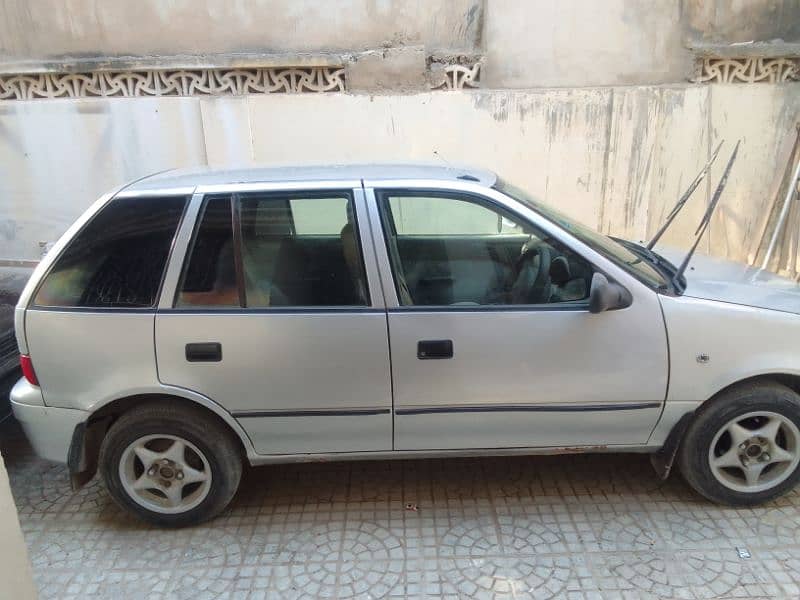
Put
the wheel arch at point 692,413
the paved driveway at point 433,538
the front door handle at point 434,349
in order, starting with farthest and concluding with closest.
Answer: the wheel arch at point 692,413 → the front door handle at point 434,349 → the paved driveway at point 433,538

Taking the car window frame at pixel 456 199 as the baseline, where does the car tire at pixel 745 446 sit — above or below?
below

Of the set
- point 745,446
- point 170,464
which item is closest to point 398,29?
point 170,464

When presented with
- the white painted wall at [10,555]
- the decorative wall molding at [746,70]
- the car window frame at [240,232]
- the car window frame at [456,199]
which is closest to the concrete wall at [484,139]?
the decorative wall molding at [746,70]

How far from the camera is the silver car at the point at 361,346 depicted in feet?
8.82

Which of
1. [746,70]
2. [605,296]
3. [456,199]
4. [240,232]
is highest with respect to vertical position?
[746,70]

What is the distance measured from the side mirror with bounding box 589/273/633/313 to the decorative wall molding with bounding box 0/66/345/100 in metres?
3.75

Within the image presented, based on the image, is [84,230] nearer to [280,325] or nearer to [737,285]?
[280,325]

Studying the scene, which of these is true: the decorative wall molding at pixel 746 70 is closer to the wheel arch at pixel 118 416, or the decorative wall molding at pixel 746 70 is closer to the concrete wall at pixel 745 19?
the concrete wall at pixel 745 19

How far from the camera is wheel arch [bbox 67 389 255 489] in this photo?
276cm

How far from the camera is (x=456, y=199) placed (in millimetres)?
2793

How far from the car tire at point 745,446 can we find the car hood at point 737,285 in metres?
0.40

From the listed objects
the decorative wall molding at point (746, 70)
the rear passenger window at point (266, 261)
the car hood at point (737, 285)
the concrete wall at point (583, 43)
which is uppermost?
the concrete wall at point (583, 43)

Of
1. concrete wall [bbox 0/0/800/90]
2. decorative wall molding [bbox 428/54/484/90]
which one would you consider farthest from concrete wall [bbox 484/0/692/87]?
decorative wall molding [bbox 428/54/484/90]

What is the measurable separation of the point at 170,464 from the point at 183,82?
12.8 ft
